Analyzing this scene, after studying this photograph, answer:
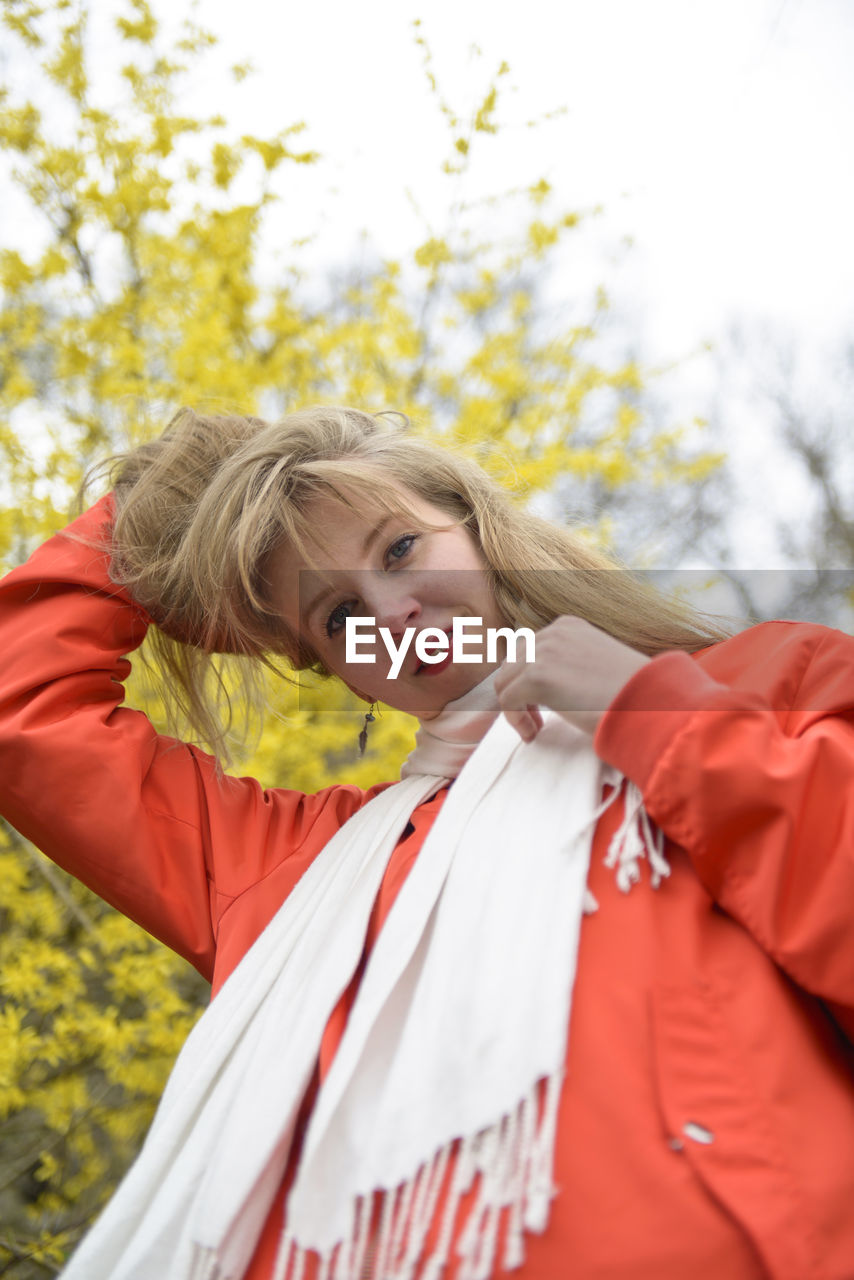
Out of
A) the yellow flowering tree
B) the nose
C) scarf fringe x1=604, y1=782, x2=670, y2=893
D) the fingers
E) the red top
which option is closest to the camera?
the red top

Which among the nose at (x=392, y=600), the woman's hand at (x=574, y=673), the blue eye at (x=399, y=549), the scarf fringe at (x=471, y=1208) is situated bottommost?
the scarf fringe at (x=471, y=1208)

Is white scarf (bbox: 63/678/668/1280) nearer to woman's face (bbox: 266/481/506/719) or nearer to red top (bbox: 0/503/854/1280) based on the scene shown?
red top (bbox: 0/503/854/1280)

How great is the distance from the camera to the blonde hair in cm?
141

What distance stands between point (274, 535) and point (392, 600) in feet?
0.82

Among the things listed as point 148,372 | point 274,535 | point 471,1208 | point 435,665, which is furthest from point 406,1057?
point 148,372

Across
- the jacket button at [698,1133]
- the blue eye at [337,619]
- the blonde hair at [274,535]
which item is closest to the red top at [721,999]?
the jacket button at [698,1133]

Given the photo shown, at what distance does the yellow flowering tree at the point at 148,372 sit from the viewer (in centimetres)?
229

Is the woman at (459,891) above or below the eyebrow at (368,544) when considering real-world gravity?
below

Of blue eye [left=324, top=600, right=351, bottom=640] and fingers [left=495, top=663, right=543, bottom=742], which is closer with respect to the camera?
fingers [left=495, top=663, right=543, bottom=742]

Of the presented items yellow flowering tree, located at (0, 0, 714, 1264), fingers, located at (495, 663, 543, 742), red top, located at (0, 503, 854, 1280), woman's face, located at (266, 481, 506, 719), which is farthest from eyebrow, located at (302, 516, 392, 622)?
yellow flowering tree, located at (0, 0, 714, 1264)

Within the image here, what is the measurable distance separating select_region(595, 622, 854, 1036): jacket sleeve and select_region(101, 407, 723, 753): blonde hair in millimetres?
404

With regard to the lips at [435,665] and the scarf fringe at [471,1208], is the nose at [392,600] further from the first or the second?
the scarf fringe at [471,1208]

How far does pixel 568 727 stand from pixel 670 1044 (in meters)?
0.41

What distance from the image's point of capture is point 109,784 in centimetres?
140
